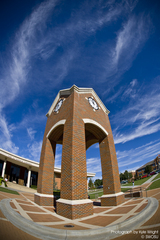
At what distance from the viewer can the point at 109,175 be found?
9156mm

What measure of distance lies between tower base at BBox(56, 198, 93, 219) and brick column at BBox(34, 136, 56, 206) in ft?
10.8

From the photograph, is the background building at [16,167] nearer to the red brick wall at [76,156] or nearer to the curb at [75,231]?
the red brick wall at [76,156]

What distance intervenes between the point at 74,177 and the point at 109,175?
4.32 metres

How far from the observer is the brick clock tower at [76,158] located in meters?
5.98

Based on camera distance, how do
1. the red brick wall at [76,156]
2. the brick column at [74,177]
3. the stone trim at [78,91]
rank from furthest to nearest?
the stone trim at [78,91]
the red brick wall at [76,156]
the brick column at [74,177]

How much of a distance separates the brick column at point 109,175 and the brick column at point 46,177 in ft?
14.6

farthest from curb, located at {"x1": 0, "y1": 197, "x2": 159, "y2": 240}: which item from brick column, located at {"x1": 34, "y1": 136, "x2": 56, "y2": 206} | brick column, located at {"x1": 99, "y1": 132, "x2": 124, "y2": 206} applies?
brick column, located at {"x1": 34, "y1": 136, "x2": 56, "y2": 206}

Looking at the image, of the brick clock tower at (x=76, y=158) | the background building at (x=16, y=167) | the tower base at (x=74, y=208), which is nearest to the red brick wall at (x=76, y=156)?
the brick clock tower at (x=76, y=158)

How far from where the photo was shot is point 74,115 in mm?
7934

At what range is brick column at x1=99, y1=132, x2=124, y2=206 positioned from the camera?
327 inches

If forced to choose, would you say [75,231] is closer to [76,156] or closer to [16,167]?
[76,156]

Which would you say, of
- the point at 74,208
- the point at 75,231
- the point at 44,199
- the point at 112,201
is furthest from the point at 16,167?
the point at 75,231

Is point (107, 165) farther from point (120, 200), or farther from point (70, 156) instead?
point (70, 156)

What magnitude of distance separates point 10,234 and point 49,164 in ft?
23.4
